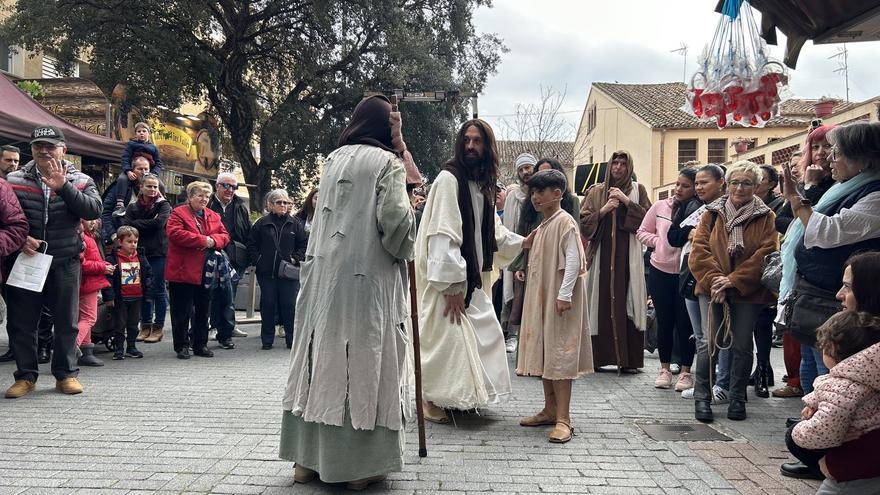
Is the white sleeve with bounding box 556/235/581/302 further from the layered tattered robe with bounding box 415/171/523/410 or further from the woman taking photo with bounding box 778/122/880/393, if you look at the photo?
the woman taking photo with bounding box 778/122/880/393

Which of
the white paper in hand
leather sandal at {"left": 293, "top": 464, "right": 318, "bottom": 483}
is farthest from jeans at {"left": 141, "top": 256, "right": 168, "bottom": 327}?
leather sandal at {"left": 293, "top": 464, "right": 318, "bottom": 483}

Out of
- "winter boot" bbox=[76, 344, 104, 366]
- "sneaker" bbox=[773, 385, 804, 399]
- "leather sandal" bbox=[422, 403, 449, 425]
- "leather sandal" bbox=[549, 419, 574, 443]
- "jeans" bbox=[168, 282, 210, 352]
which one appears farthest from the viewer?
→ "jeans" bbox=[168, 282, 210, 352]

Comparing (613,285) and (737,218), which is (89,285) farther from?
(737,218)

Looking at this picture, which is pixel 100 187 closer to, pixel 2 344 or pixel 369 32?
pixel 2 344

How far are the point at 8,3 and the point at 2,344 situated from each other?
51.8ft

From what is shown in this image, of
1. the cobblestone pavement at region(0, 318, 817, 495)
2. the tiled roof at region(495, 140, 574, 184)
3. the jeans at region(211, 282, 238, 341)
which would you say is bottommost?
the cobblestone pavement at region(0, 318, 817, 495)

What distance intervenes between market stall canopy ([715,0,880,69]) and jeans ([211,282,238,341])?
6.53 meters

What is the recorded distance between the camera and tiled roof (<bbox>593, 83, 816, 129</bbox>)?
1414 inches

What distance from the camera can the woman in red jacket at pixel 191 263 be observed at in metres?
7.97

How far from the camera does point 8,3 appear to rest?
2053 cm

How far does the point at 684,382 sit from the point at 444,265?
3.05 meters

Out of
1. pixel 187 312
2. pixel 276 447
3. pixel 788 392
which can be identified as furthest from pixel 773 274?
pixel 187 312

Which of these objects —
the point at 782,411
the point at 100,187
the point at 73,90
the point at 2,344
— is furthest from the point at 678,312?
the point at 73,90

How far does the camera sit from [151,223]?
8.47 metres
